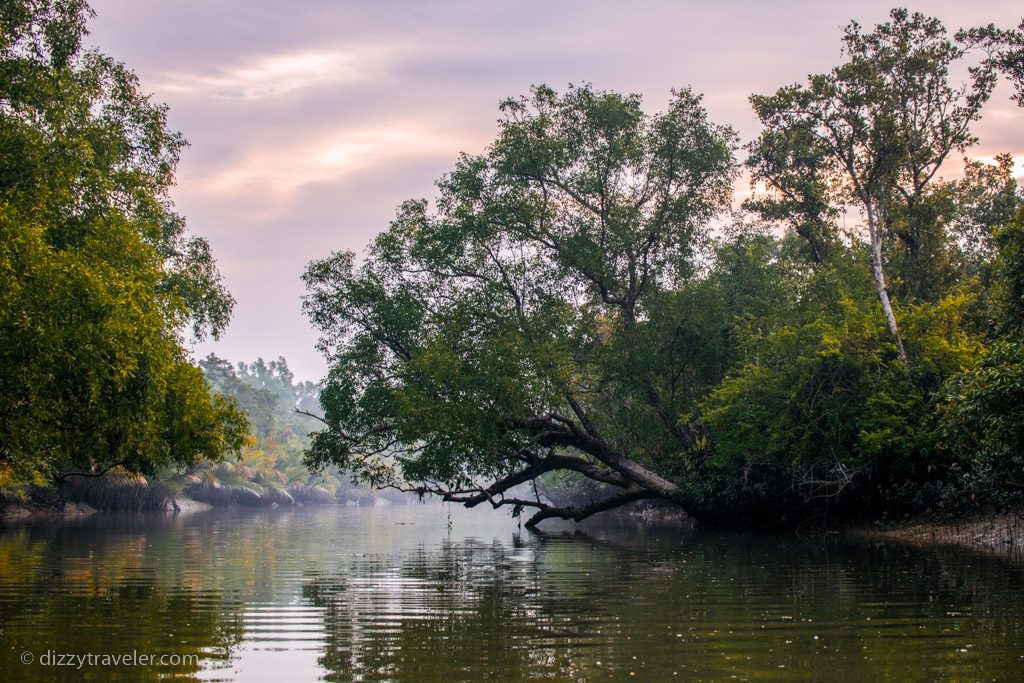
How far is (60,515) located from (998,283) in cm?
6485

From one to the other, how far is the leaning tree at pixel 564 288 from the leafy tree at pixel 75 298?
1384 centimetres

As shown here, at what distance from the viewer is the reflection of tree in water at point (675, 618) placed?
35.3 feet

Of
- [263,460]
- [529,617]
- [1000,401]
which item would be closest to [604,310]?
[1000,401]

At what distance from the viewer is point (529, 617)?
589 inches

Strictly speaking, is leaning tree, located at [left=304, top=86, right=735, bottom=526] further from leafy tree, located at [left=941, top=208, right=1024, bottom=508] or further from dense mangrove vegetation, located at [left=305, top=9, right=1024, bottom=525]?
leafy tree, located at [left=941, top=208, right=1024, bottom=508]

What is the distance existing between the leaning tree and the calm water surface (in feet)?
48.9

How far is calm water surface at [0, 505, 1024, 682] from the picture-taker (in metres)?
10.6

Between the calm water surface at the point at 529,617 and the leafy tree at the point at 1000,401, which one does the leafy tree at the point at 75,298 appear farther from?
the leafy tree at the point at 1000,401

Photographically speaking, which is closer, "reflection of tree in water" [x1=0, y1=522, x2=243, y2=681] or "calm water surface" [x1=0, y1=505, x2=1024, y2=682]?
"calm water surface" [x1=0, y1=505, x2=1024, y2=682]

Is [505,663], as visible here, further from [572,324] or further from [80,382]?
[572,324]

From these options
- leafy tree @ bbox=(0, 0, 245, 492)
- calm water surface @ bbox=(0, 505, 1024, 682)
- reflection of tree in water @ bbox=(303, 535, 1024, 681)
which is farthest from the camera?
leafy tree @ bbox=(0, 0, 245, 492)

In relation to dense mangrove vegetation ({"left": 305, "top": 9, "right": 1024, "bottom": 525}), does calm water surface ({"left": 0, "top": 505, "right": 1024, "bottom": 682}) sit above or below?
below

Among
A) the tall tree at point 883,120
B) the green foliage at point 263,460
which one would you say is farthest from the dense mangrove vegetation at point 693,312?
the green foliage at point 263,460

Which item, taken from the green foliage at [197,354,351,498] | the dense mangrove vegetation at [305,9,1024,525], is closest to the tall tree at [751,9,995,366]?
the dense mangrove vegetation at [305,9,1024,525]
